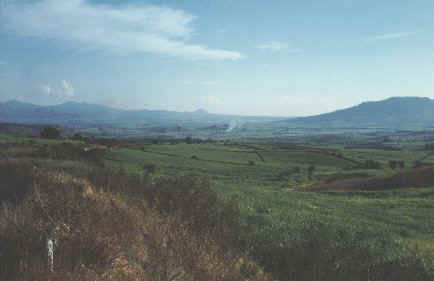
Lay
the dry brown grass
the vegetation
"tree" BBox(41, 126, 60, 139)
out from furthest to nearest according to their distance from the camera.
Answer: "tree" BBox(41, 126, 60, 139) → the vegetation → the dry brown grass

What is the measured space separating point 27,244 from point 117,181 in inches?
301

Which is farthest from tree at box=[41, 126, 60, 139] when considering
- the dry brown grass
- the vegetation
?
the dry brown grass

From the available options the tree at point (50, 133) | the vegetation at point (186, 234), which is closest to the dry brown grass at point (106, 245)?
the vegetation at point (186, 234)

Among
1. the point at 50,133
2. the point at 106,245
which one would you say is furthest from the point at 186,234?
the point at 50,133

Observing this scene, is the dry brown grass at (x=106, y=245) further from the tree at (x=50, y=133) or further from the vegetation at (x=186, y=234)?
the tree at (x=50, y=133)

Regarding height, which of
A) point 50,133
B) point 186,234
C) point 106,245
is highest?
point 106,245

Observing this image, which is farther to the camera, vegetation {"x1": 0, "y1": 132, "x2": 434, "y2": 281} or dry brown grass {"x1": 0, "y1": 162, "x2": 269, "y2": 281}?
vegetation {"x1": 0, "y1": 132, "x2": 434, "y2": 281}

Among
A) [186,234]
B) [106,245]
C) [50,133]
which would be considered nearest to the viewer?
[106,245]

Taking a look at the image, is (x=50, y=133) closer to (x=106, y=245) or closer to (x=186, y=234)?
(x=186, y=234)

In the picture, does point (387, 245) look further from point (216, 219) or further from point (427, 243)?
point (216, 219)

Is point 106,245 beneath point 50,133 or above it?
above

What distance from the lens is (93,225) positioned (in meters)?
8.30

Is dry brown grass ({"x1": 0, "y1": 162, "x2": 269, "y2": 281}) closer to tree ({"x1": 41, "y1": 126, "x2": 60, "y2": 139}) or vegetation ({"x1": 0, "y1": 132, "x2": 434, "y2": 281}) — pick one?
vegetation ({"x1": 0, "y1": 132, "x2": 434, "y2": 281})

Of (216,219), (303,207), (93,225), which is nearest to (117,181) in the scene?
(216,219)
